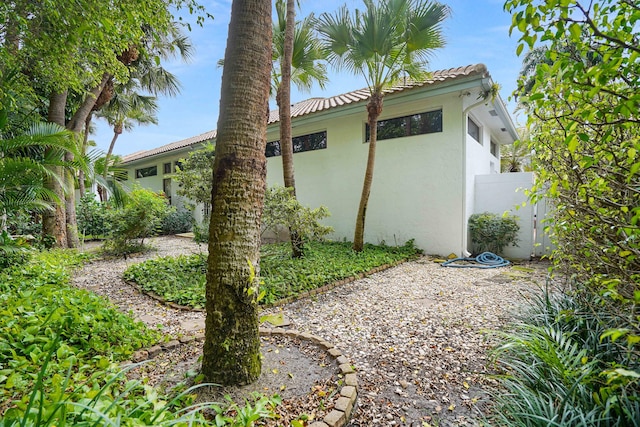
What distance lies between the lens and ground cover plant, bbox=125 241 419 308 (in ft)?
15.2

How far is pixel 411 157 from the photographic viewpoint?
8180mm

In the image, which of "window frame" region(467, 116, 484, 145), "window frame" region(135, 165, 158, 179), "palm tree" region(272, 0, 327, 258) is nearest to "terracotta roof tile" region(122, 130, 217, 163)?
"window frame" region(135, 165, 158, 179)

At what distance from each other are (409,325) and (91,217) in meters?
12.9

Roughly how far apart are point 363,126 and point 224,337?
8.07m

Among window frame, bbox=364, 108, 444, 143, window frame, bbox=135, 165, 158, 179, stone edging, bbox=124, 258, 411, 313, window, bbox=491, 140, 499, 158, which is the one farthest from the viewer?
window frame, bbox=135, 165, 158, 179

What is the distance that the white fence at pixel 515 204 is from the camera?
7637mm

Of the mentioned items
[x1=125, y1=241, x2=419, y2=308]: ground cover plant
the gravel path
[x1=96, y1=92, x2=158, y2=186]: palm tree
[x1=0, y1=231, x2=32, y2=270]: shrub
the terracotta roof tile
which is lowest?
the gravel path

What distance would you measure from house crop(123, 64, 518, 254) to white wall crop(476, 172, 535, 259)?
38 cm

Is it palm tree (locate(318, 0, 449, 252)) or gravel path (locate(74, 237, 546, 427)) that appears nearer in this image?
gravel path (locate(74, 237, 546, 427))

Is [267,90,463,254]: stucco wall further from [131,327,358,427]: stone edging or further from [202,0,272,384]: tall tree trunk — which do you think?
[202,0,272,384]: tall tree trunk

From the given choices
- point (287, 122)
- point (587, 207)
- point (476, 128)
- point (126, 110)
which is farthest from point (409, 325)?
point (126, 110)

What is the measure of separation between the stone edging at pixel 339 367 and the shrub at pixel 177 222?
36.8 feet

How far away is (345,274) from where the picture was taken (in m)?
5.60

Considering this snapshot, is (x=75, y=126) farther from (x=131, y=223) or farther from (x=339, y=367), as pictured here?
(x=339, y=367)
